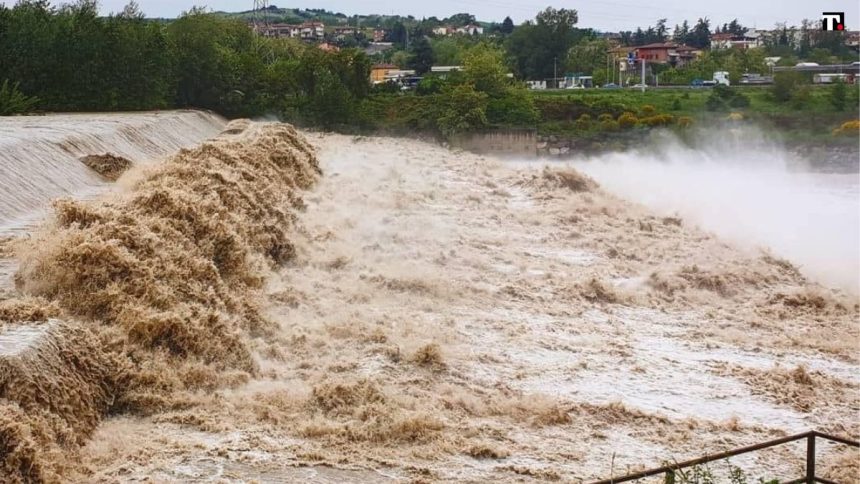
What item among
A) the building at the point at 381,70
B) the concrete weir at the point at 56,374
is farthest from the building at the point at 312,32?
the concrete weir at the point at 56,374

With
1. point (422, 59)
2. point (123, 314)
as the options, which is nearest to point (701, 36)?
point (422, 59)

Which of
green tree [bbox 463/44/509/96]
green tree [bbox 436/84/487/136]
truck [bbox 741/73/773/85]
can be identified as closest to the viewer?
truck [bbox 741/73/773/85]

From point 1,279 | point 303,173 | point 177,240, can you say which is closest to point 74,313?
point 1,279

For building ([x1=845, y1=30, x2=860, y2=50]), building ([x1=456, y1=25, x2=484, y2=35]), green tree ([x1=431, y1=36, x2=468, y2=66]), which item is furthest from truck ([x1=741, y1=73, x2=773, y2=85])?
building ([x1=456, y1=25, x2=484, y2=35])

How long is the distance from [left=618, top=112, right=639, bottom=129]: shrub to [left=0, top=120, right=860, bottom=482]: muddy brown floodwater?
21.7 meters

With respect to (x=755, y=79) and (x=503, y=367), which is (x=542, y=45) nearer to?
(x=755, y=79)

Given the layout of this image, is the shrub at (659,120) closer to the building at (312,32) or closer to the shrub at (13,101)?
the shrub at (13,101)

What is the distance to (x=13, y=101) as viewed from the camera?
2830cm

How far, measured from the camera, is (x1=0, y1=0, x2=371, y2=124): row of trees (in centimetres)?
3175

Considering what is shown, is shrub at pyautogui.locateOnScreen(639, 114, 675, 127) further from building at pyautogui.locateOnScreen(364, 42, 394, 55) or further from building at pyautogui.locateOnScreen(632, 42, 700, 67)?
building at pyautogui.locateOnScreen(364, 42, 394, 55)

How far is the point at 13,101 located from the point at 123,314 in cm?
2080

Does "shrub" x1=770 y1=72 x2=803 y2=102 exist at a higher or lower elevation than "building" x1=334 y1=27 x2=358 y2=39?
lower

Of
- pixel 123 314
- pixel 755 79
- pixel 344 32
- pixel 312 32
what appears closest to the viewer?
pixel 123 314

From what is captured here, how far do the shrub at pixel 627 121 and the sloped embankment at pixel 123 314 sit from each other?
2814cm
